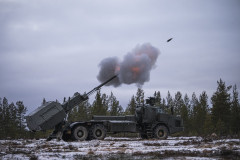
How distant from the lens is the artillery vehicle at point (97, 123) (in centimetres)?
2180

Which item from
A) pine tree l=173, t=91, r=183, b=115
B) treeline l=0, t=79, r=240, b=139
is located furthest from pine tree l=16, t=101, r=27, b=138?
pine tree l=173, t=91, r=183, b=115

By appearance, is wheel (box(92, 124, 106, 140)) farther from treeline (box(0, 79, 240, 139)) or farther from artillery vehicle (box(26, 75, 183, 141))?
treeline (box(0, 79, 240, 139))

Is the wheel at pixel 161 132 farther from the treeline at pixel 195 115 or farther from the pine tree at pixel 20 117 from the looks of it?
the pine tree at pixel 20 117

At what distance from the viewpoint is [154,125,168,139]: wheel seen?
24.8m

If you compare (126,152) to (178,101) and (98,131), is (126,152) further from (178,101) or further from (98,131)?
(178,101)

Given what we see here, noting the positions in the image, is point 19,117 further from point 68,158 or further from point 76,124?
point 68,158

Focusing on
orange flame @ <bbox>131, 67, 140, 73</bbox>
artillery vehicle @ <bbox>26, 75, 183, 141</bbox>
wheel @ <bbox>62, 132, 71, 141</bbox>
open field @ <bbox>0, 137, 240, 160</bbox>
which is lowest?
open field @ <bbox>0, 137, 240, 160</bbox>

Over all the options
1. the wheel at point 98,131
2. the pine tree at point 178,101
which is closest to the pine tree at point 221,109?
the pine tree at point 178,101

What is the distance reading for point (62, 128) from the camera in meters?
22.6

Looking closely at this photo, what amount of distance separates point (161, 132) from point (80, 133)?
6.96 m

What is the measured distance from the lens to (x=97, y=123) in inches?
918

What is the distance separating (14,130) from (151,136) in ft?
149

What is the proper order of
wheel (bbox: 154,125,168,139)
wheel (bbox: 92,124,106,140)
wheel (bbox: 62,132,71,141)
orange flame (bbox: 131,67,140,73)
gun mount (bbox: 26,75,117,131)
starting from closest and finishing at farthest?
gun mount (bbox: 26,75,117,131) → wheel (bbox: 92,124,106,140) → wheel (bbox: 62,132,71,141) → wheel (bbox: 154,125,168,139) → orange flame (bbox: 131,67,140,73)

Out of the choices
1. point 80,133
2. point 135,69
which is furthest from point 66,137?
point 135,69
